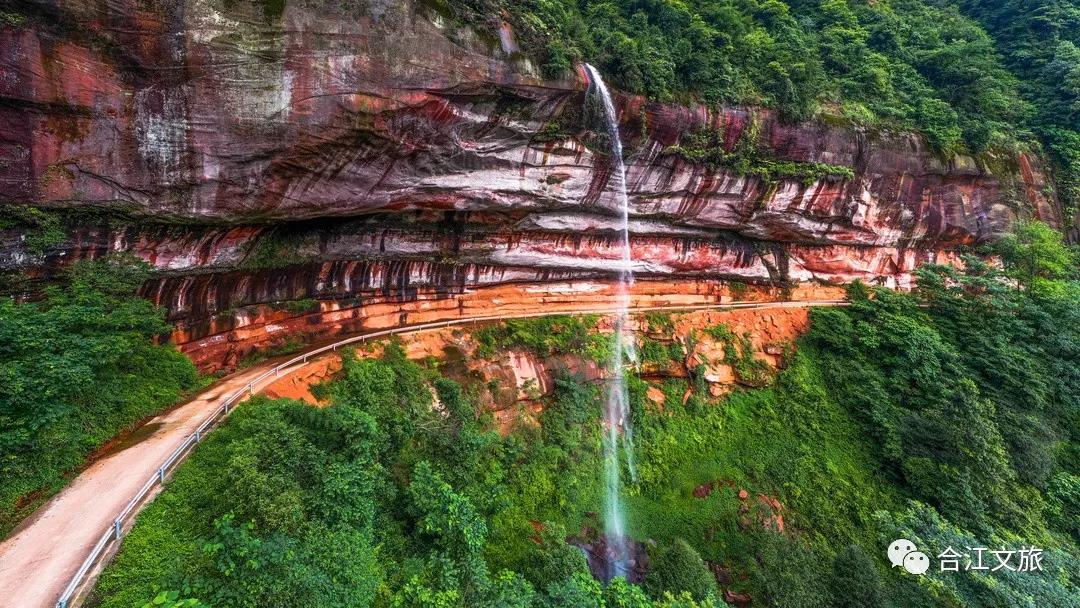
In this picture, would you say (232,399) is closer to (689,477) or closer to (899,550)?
(689,477)

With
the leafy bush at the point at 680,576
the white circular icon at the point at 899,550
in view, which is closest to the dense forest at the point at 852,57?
the leafy bush at the point at 680,576

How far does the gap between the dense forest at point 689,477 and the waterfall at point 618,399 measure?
50cm

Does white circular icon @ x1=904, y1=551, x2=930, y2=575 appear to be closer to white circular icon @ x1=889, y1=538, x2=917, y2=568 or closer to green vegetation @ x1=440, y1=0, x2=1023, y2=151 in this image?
white circular icon @ x1=889, y1=538, x2=917, y2=568

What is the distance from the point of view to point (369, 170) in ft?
36.9

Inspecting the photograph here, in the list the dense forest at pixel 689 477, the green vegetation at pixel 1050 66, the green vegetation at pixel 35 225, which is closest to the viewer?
the dense forest at pixel 689 477

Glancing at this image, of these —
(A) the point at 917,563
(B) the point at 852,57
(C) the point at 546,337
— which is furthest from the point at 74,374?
(B) the point at 852,57

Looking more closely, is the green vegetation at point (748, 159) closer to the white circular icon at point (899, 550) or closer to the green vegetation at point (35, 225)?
the white circular icon at point (899, 550)

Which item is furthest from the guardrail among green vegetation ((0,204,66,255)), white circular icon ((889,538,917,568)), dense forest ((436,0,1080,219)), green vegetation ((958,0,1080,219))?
green vegetation ((958,0,1080,219))

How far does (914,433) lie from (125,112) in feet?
77.9

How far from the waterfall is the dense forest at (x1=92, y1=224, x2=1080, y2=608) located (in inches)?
19.6

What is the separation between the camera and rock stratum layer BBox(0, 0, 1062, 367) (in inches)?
320

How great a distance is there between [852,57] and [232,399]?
26.6 meters

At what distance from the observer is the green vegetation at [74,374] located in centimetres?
668

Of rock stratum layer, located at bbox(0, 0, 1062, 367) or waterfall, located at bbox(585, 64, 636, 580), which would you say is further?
waterfall, located at bbox(585, 64, 636, 580)
